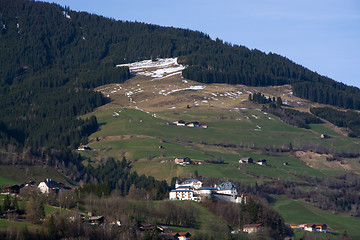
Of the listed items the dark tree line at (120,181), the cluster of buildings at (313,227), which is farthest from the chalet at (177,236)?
the cluster of buildings at (313,227)

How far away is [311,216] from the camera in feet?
543

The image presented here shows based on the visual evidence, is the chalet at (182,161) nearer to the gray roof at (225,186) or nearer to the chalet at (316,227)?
the gray roof at (225,186)

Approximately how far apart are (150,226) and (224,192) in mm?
43512

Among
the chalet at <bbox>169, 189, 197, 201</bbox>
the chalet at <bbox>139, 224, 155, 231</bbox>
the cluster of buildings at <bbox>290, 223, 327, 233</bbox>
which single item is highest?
the chalet at <bbox>169, 189, 197, 201</bbox>

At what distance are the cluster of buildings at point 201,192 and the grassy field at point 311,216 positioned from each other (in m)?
16.8

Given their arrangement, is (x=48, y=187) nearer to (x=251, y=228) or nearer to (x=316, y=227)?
(x=251, y=228)

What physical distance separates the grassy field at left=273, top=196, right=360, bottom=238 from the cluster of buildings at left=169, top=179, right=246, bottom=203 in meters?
16.8

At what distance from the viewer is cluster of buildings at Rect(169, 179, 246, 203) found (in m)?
145

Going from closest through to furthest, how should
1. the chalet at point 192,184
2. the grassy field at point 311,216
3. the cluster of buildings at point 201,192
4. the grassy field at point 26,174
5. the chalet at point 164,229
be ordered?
the chalet at point 164,229 → the cluster of buildings at point 201,192 → the grassy field at point 26,174 → the chalet at point 192,184 → the grassy field at point 311,216

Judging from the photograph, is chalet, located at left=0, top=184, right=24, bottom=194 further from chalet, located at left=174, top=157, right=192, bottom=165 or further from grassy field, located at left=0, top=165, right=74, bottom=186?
chalet, located at left=174, top=157, right=192, bottom=165

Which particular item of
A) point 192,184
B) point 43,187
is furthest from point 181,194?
point 43,187

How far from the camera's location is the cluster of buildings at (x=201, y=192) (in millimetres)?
144750

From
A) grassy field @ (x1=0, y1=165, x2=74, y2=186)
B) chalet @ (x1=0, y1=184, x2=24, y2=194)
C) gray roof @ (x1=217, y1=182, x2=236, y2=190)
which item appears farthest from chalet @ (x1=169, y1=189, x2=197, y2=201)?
grassy field @ (x1=0, y1=165, x2=74, y2=186)

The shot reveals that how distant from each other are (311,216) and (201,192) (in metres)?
34.0
